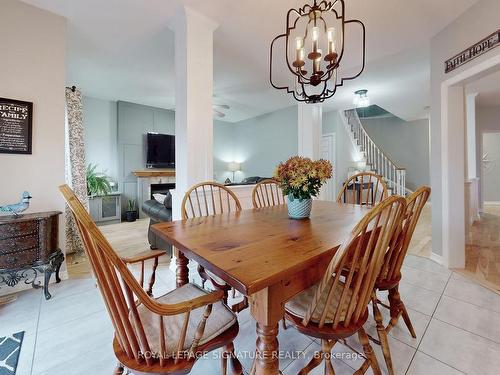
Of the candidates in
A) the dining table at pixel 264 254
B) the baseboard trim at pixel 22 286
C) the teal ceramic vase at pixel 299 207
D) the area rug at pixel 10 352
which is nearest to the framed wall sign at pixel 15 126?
the baseboard trim at pixel 22 286

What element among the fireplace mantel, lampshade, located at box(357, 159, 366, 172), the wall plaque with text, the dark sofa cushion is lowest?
the dark sofa cushion

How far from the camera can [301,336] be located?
1.51 meters

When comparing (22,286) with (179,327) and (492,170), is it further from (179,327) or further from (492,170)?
(492,170)

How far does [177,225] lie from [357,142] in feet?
20.4

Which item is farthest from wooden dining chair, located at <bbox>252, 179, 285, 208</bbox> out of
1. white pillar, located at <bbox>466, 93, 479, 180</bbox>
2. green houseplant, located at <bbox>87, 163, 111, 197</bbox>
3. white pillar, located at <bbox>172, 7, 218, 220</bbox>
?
white pillar, located at <bbox>466, 93, 479, 180</bbox>

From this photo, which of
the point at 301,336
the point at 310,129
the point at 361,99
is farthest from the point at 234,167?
the point at 301,336

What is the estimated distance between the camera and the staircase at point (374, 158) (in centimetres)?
600

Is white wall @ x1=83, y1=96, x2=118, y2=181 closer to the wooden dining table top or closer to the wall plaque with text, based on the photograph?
the wooden dining table top

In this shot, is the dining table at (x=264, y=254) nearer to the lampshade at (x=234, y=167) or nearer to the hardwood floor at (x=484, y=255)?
the hardwood floor at (x=484, y=255)

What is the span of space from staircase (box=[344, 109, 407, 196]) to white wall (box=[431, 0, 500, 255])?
3.45m

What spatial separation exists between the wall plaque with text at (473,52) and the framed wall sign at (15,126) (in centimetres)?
417

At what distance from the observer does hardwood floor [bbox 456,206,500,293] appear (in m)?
2.27

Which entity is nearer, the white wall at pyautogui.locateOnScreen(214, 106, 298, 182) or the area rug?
the area rug

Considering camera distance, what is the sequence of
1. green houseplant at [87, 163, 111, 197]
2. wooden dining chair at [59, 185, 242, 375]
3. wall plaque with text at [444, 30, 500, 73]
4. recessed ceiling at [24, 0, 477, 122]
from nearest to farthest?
wooden dining chair at [59, 185, 242, 375], wall plaque with text at [444, 30, 500, 73], recessed ceiling at [24, 0, 477, 122], green houseplant at [87, 163, 111, 197]
